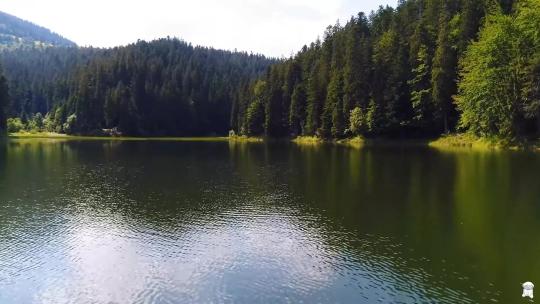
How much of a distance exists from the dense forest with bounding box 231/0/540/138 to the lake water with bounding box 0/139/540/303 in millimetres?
33579

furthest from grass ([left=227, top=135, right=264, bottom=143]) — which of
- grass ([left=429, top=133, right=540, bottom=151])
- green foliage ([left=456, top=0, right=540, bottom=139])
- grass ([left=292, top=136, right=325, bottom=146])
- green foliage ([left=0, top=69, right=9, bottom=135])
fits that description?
green foliage ([left=456, top=0, right=540, bottom=139])

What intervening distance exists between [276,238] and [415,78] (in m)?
94.0

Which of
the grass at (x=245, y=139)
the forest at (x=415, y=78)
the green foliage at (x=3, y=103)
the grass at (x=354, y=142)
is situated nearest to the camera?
the forest at (x=415, y=78)

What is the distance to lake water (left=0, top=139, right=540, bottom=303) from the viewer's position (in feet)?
74.4

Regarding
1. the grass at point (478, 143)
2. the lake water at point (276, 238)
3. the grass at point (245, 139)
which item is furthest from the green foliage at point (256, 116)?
the lake water at point (276, 238)

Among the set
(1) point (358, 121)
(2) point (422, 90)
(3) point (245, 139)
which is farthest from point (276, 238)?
(3) point (245, 139)

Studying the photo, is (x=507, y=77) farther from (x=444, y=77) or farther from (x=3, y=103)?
(x=3, y=103)

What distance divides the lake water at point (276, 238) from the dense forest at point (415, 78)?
110 ft

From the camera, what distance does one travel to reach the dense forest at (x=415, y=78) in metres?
86.2

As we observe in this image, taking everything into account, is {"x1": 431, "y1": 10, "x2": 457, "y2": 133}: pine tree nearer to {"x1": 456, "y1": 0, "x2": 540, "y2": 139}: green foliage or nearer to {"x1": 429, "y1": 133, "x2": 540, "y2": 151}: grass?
{"x1": 429, "y1": 133, "x2": 540, "y2": 151}: grass

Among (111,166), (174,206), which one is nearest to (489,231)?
(174,206)

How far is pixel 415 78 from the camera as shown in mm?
115875

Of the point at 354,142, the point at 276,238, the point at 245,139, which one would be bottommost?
the point at 276,238

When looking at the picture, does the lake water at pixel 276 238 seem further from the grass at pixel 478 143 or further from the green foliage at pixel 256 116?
the green foliage at pixel 256 116
